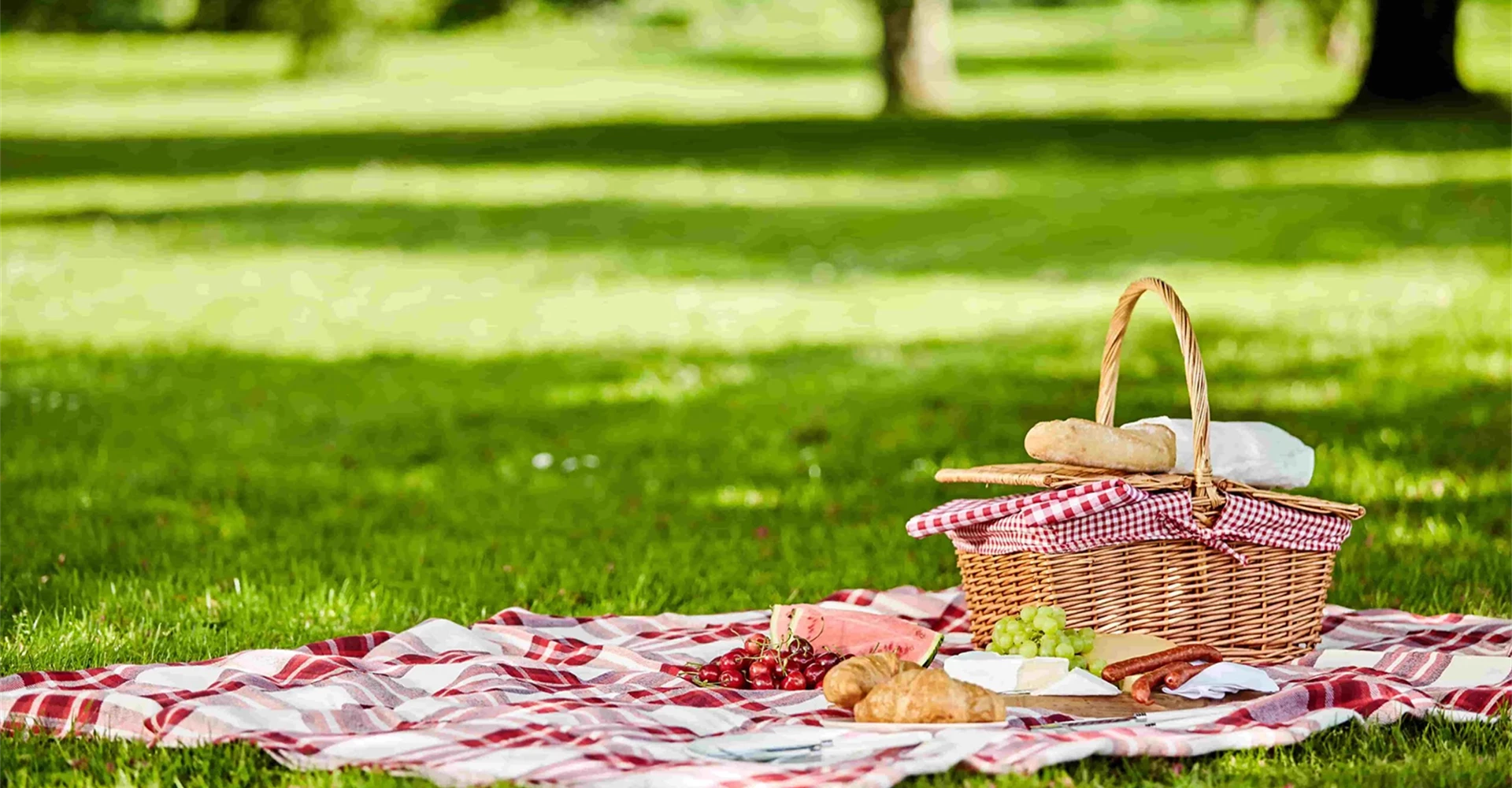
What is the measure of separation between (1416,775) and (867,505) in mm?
3580

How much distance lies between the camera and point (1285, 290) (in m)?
13.1

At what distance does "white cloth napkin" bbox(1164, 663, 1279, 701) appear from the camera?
4.50 m

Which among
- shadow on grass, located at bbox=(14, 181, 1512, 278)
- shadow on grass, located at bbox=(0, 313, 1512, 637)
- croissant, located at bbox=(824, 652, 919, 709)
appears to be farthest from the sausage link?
shadow on grass, located at bbox=(14, 181, 1512, 278)

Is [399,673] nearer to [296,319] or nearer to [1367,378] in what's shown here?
[1367,378]

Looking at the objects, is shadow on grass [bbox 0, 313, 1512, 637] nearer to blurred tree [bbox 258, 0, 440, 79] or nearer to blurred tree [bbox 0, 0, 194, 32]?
blurred tree [bbox 258, 0, 440, 79]

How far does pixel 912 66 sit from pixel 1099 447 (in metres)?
27.1

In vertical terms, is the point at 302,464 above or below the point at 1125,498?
below

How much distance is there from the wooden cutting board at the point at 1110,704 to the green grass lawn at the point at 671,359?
12.8 inches

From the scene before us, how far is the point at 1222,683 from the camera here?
451 cm

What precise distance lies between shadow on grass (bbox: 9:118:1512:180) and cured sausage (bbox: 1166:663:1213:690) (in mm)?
18699

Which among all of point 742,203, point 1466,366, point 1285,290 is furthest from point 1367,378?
point 742,203

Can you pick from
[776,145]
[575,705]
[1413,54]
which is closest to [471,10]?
[776,145]

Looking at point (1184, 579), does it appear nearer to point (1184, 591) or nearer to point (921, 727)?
point (1184, 591)

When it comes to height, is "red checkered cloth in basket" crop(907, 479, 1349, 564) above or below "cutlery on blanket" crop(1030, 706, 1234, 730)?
above
